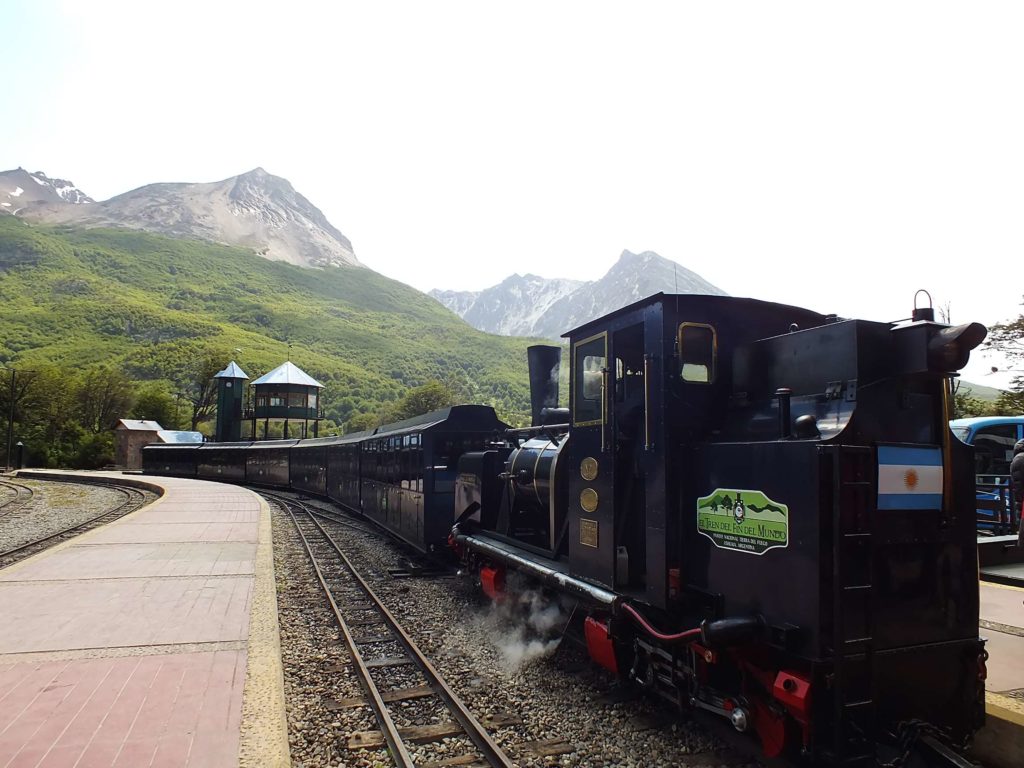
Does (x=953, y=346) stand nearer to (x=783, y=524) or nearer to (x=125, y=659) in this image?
(x=783, y=524)

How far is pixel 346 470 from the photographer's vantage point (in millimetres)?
20516

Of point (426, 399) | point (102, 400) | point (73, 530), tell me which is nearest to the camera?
point (73, 530)

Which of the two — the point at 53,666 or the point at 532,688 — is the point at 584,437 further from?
the point at 53,666

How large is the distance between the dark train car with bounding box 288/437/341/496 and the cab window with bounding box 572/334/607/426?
1843 cm

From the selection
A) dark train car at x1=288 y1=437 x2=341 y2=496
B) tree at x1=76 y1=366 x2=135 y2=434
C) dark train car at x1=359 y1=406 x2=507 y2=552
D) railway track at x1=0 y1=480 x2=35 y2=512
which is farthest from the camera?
tree at x1=76 y1=366 x2=135 y2=434

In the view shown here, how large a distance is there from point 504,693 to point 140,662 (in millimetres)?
3100

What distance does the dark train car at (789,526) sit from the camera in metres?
3.65

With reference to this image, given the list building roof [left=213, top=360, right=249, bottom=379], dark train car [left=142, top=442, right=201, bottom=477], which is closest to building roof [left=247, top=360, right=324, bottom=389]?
building roof [left=213, top=360, right=249, bottom=379]

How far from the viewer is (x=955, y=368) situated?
3885 millimetres

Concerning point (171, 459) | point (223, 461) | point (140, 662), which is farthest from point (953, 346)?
point (171, 459)

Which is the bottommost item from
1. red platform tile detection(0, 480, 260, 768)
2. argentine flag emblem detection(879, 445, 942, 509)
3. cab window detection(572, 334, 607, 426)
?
red platform tile detection(0, 480, 260, 768)

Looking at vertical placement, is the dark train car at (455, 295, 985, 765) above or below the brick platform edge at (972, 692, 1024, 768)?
above

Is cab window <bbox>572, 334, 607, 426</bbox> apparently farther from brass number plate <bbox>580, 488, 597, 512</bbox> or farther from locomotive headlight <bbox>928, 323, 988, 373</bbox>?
locomotive headlight <bbox>928, 323, 988, 373</bbox>

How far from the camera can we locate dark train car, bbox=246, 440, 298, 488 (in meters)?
31.1
